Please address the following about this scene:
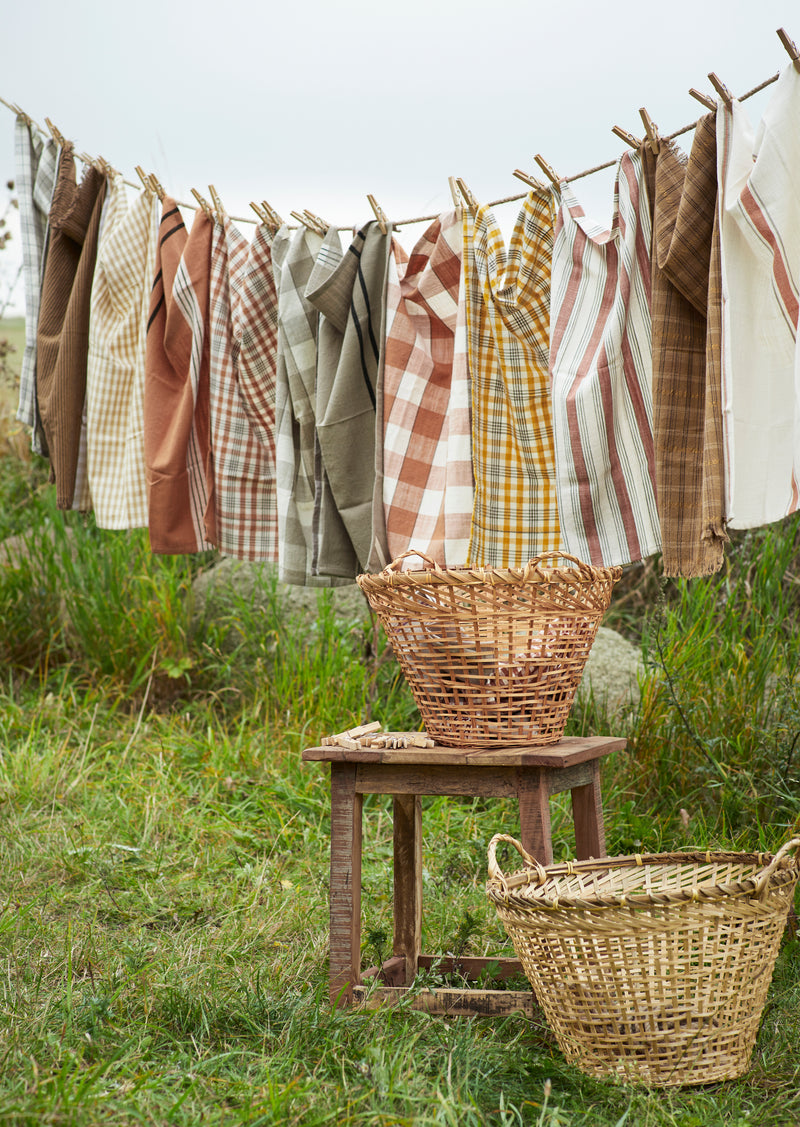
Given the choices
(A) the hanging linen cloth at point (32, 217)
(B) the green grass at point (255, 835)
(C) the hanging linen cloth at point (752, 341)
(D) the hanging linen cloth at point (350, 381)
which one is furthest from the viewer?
(A) the hanging linen cloth at point (32, 217)

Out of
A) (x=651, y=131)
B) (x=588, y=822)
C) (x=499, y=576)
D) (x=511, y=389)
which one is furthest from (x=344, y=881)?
(x=651, y=131)

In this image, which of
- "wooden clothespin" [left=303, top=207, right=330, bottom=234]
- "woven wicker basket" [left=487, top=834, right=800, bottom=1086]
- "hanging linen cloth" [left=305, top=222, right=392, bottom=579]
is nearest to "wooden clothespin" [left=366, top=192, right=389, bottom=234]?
"hanging linen cloth" [left=305, top=222, right=392, bottom=579]

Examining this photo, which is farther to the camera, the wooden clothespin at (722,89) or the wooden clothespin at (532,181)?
the wooden clothespin at (532,181)

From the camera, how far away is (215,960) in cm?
256

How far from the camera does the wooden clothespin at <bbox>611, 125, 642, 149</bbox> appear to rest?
228 centimetres

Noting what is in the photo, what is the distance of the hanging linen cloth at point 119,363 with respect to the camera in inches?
128

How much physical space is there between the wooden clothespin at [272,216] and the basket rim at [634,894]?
1860 millimetres

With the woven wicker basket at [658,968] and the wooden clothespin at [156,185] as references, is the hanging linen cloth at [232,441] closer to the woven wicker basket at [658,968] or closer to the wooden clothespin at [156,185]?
the wooden clothespin at [156,185]

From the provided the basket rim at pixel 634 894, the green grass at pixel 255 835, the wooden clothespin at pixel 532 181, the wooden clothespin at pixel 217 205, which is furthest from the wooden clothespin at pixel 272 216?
the basket rim at pixel 634 894

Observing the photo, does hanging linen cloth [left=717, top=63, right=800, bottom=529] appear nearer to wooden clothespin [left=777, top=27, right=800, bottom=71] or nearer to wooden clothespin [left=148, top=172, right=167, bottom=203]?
wooden clothespin [left=777, top=27, right=800, bottom=71]

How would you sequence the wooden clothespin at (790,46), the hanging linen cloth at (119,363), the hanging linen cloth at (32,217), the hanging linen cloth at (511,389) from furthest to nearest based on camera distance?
the hanging linen cloth at (32,217) → the hanging linen cloth at (119,363) → the hanging linen cloth at (511,389) → the wooden clothespin at (790,46)

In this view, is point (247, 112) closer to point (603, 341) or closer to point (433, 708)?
point (603, 341)

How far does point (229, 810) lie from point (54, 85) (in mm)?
3207

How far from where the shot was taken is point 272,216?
9.86 feet
